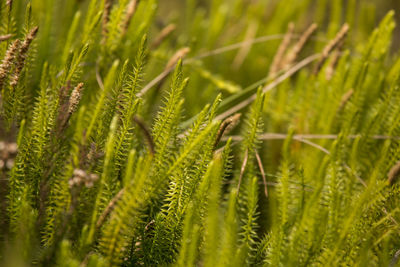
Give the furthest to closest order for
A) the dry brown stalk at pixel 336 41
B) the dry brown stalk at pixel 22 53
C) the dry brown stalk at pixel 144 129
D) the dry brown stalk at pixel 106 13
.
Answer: the dry brown stalk at pixel 336 41 → the dry brown stalk at pixel 106 13 → the dry brown stalk at pixel 22 53 → the dry brown stalk at pixel 144 129

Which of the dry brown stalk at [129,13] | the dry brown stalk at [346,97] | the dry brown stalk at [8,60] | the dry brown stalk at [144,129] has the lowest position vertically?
the dry brown stalk at [144,129]

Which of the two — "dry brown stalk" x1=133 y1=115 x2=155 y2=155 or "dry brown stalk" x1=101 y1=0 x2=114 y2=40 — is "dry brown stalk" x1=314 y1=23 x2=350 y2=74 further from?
"dry brown stalk" x1=133 y1=115 x2=155 y2=155

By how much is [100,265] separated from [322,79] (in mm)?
751

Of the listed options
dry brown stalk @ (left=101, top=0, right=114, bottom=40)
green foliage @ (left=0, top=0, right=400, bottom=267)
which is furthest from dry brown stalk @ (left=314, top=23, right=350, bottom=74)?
dry brown stalk @ (left=101, top=0, right=114, bottom=40)

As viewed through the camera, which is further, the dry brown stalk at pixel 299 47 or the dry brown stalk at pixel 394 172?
the dry brown stalk at pixel 299 47

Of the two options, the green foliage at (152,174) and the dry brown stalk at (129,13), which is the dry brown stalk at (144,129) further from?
the dry brown stalk at (129,13)

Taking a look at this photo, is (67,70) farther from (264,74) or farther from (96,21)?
(264,74)

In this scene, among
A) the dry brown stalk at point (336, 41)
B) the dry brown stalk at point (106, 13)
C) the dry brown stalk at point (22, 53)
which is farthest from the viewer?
the dry brown stalk at point (336, 41)

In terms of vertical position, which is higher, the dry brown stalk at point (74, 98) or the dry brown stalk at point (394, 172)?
the dry brown stalk at point (394, 172)

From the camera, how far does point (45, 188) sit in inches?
21.0

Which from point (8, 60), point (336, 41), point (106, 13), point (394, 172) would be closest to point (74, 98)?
point (8, 60)

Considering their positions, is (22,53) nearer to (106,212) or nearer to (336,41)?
(106,212)

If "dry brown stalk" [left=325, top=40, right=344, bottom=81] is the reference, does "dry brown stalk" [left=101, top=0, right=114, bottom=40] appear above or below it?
below

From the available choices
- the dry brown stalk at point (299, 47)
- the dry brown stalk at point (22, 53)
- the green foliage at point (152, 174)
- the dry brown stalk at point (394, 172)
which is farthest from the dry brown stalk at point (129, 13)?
the dry brown stalk at point (394, 172)
